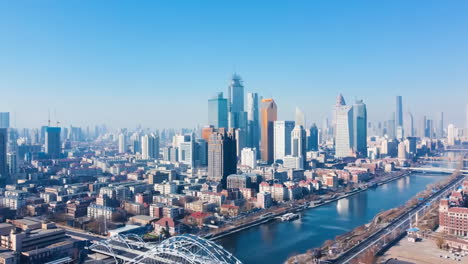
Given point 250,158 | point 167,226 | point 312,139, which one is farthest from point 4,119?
point 167,226

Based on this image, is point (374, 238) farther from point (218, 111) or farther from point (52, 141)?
point (52, 141)

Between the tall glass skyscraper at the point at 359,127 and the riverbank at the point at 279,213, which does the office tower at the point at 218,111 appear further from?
the riverbank at the point at 279,213

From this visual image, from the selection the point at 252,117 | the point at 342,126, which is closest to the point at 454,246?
the point at 342,126

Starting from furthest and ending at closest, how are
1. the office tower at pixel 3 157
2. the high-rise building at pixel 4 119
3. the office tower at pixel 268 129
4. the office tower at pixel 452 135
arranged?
the office tower at pixel 452 135
the high-rise building at pixel 4 119
the office tower at pixel 268 129
the office tower at pixel 3 157

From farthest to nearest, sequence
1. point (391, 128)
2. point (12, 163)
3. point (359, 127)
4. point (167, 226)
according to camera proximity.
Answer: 1. point (391, 128)
2. point (359, 127)
3. point (12, 163)
4. point (167, 226)

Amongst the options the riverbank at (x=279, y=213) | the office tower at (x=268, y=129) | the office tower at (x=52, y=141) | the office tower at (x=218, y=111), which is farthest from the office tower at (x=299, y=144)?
the office tower at (x=52, y=141)

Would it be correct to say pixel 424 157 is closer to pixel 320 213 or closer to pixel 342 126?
pixel 342 126

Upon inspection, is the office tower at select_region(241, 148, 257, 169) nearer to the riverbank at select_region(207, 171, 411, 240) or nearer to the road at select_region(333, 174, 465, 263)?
the riverbank at select_region(207, 171, 411, 240)

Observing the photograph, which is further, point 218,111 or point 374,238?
point 218,111
